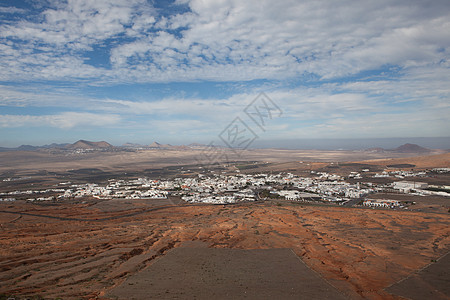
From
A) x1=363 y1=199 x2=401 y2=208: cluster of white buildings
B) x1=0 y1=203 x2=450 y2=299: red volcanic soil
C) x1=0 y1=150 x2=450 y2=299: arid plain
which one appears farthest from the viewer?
x1=363 y1=199 x2=401 y2=208: cluster of white buildings

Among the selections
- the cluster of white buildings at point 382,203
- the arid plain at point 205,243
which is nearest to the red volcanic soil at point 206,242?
the arid plain at point 205,243

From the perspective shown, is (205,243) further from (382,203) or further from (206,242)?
(382,203)

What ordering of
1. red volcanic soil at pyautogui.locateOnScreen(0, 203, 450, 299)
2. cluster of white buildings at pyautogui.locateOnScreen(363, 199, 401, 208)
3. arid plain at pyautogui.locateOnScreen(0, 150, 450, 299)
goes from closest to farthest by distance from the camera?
1. arid plain at pyautogui.locateOnScreen(0, 150, 450, 299)
2. red volcanic soil at pyautogui.locateOnScreen(0, 203, 450, 299)
3. cluster of white buildings at pyautogui.locateOnScreen(363, 199, 401, 208)

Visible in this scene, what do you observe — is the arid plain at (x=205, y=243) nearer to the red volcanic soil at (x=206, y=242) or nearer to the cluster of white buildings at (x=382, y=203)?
the red volcanic soil at (x=206, y=242)

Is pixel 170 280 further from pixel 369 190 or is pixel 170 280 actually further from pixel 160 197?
pixel 369 190

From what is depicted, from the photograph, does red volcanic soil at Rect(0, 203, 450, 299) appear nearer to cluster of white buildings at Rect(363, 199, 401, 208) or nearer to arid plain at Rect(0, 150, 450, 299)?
arid plain at Rect(0, 150, 450, 299)

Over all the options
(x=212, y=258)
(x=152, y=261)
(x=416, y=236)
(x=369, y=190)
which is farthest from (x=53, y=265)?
(x=369, y=190)

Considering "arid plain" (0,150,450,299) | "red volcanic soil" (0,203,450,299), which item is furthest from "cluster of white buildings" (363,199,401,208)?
"red volcanic soil" (0,203,450,299)

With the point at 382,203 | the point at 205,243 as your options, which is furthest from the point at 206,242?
the point at 382,203
